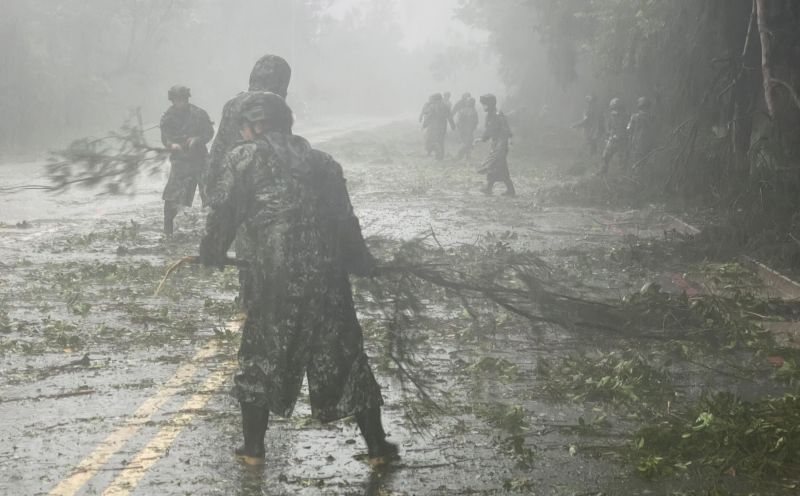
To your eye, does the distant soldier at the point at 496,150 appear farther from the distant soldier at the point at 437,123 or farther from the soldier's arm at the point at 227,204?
the soldier's arm at the point at 227,204

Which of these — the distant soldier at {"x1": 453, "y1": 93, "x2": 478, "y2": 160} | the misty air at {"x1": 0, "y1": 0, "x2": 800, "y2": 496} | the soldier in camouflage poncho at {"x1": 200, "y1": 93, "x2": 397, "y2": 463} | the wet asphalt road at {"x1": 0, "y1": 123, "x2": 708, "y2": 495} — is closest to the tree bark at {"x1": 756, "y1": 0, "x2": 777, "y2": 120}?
the misty air at {"x1": 0, "y1": 0, "x2": 800, "y2": 496}

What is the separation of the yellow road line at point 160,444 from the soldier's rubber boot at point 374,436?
1094 mm

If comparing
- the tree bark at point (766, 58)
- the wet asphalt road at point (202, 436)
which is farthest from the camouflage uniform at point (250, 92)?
the tree bark at point (766, 58)

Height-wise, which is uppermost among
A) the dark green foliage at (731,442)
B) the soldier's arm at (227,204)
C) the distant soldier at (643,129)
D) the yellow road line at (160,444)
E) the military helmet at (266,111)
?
the military helmet at (266,111)

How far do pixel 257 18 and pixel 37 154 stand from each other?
48.1 meters

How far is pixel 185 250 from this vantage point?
505 inches

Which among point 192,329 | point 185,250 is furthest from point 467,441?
point 185,250

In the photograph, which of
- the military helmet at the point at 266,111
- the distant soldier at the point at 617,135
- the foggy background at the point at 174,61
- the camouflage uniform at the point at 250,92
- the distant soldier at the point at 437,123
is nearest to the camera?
the military helmet at the point at 266,111

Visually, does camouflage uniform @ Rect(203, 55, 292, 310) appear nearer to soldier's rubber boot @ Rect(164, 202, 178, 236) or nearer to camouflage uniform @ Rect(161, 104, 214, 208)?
camouflage uniform @ Rect(161, 104, 214, 208)

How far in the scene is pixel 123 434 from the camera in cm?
562

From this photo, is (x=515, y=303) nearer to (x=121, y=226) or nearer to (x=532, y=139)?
(x=121, y=226)

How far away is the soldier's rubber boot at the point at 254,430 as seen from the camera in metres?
5.18

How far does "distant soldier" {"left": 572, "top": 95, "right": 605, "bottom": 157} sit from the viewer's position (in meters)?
29.1

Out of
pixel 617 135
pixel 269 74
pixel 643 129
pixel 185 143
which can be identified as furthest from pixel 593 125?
pixel 269 74
